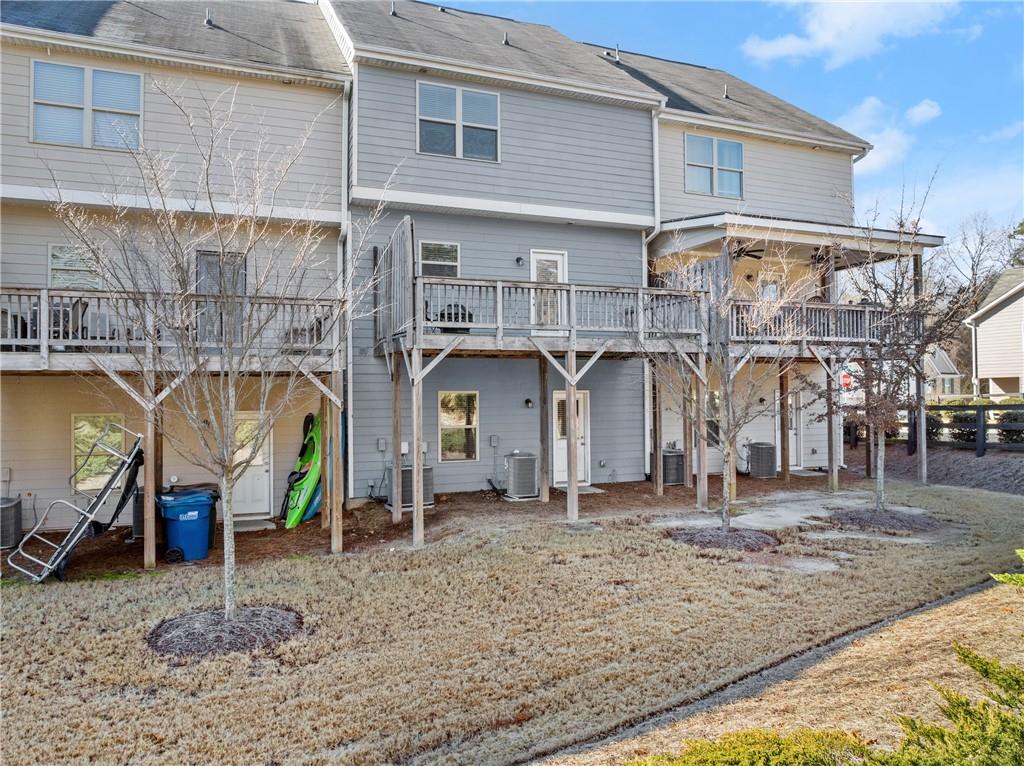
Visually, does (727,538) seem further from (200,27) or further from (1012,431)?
(200,27)

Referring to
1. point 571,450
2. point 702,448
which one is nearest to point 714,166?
point 702,448

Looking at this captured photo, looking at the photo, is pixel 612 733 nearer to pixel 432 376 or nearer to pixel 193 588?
pixel 193 588

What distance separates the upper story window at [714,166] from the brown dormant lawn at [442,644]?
350 inches

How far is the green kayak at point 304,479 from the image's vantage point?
35.8 ft

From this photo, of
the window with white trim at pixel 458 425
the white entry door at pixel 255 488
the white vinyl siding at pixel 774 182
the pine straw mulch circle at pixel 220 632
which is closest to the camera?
the pine straw mulch circle at pixel 220 632

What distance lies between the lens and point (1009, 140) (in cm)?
2623

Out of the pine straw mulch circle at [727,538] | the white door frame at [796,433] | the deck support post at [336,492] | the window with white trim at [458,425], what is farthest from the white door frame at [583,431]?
the deck support post at [336,492]

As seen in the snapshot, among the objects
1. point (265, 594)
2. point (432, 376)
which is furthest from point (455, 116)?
point (265, 594)

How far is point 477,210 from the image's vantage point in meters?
12.3

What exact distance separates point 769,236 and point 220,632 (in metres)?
11.9

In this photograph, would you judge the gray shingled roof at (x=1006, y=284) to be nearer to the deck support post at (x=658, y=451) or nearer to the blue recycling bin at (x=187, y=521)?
the deck support post at (x=658, y=451)

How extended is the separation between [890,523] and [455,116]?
10.4 meters

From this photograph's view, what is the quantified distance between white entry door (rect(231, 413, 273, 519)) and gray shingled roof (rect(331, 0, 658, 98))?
286 inches

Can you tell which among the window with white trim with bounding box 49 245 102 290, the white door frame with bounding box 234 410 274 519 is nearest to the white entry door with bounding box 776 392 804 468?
the white door frame with bounding box 234 410 274 519
